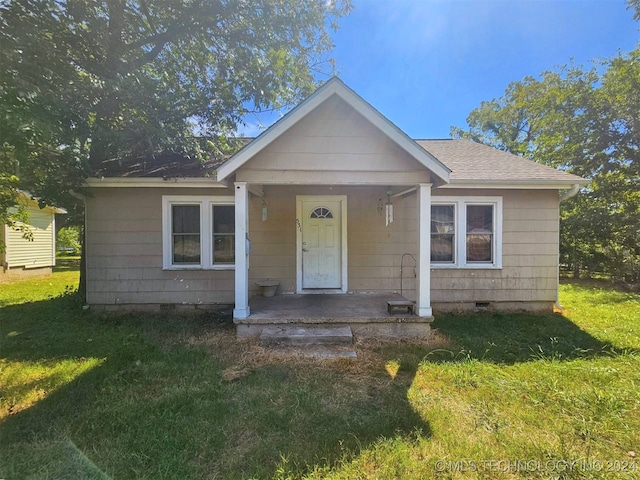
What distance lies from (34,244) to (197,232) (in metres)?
11.2

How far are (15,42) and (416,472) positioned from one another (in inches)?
283

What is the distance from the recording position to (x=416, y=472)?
2113 mm

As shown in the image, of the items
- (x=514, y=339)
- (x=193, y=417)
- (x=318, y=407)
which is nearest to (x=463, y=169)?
(x=514, y=339)

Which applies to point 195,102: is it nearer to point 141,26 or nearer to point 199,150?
point 199,150

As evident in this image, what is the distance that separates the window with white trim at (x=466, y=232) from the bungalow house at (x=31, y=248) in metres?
12.4

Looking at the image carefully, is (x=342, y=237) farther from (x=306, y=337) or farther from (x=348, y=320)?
(x=306, y=337)

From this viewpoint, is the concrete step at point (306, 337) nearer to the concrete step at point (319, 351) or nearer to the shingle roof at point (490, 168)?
the concrete step at point (319, 351)

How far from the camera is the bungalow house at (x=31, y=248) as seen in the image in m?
10.9

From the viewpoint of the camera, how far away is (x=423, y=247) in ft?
15.4

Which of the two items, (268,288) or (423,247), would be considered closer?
(423,247)

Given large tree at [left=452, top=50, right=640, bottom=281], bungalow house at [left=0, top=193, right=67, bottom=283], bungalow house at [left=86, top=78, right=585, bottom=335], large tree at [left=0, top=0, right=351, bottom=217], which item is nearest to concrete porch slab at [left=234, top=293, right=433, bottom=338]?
bungalow house at [left=86, top=78, right=585, bottom=335]

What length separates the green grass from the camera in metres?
2.20

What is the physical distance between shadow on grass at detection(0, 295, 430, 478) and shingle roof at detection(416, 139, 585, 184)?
171 inches

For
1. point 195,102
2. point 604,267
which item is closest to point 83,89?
point 195,102
